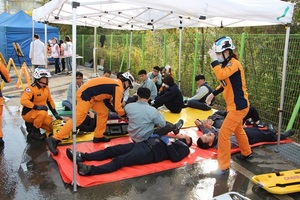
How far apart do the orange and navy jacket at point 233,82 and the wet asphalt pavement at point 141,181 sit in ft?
3.66

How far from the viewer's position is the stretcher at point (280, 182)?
3.93 meters

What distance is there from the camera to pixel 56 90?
1166cm

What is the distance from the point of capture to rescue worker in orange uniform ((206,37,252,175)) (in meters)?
4.32

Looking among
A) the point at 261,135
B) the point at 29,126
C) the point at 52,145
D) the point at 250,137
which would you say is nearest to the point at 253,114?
the point at 261,135

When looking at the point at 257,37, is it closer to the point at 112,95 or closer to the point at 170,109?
the point at 170,109

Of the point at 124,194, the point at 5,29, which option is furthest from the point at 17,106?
the point at 5,29

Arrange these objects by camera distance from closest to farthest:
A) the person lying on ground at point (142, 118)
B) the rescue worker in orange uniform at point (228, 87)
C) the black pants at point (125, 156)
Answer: the rescue worker in orange uniform at point (228, 87), the black pants at point (125, 156), the person lying on ground at point (142, 118)

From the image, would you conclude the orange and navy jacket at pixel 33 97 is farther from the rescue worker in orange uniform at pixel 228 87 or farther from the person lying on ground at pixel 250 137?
the rescue worker in orange uniform at pixel 228 87

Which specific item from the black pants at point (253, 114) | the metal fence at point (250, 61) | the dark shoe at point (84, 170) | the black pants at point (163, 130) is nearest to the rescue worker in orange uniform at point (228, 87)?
the black pants at point (163, 130)

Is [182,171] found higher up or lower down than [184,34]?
lower down

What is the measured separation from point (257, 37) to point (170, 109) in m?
2.97

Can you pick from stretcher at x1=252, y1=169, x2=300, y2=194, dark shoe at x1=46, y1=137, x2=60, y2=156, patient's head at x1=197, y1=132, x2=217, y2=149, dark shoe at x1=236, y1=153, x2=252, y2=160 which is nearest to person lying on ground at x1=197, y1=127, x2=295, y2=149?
patient's head at x1=197, y1=132, x2=217, y2=149

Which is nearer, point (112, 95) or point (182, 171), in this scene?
point (182, 171)

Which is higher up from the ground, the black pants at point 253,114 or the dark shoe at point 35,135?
the black pants at point 253,114
